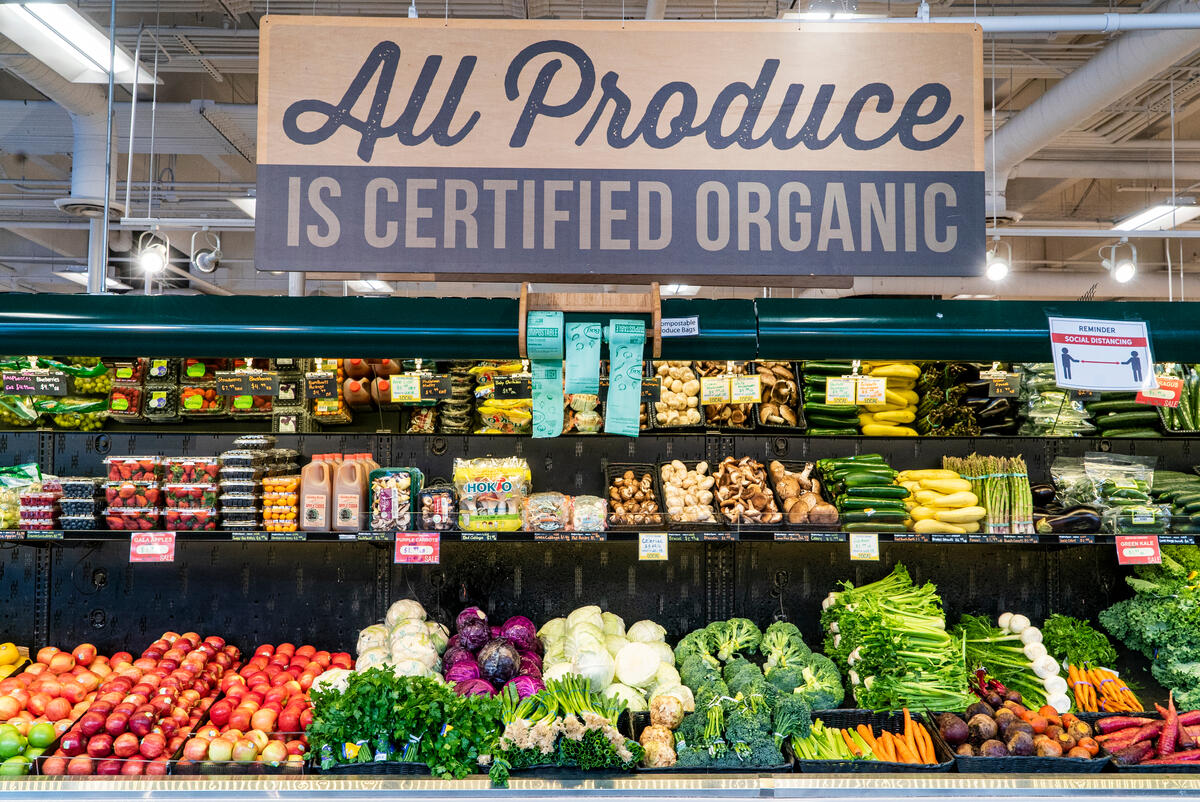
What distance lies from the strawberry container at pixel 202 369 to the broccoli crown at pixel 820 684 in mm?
3199

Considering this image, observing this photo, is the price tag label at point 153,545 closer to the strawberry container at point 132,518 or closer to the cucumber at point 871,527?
the strawberry container at point 132,518

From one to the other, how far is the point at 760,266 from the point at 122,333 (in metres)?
1.77

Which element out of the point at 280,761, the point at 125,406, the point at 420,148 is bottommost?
the point at 280,761

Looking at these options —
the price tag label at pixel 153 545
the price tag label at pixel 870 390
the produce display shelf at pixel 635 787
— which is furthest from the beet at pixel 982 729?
the price tag label at pixel 153 545

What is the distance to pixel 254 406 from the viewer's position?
4.15 m

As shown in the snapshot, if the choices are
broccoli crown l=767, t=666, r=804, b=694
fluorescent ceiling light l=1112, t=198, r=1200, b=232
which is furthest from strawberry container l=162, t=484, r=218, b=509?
fluorescent ceiling light l=1112, t=198, r=1200, b=232

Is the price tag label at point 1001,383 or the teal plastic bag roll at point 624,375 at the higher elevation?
the price tag label at point 1001,383

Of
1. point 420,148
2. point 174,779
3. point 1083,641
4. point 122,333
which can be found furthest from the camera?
point 1083,641

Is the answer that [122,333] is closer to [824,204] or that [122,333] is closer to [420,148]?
[420,148]

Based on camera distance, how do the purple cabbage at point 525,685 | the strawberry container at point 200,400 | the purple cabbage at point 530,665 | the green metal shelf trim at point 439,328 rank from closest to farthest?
the green metal shelf trim at point 439,328
the purple cabbage at point 525,685
the purple cabbage at point 530,665
the strawberry container at point 200,400

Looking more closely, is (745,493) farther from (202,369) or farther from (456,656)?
(202,369)

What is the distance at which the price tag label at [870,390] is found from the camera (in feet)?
12.8

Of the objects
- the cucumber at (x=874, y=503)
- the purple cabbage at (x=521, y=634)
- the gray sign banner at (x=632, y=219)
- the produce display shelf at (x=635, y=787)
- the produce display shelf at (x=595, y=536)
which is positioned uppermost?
the gray sign banner at (x=632, y=219)

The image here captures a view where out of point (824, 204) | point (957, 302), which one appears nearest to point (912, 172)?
point (824, 204)
